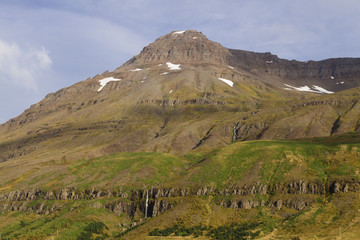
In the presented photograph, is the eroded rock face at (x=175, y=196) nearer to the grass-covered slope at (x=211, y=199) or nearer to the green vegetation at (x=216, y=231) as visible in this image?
the grass-covered slope at (x=211, y=199)

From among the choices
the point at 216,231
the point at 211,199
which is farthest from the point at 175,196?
the point at 216,231

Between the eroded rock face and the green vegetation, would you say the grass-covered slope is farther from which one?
the eroded rock face

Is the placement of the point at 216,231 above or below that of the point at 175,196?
below

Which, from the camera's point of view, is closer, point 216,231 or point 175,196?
point 216,231

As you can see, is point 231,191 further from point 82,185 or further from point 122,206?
point 82,185

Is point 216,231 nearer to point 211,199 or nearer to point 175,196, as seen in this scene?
point 211,199

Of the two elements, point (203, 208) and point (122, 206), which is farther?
point (122, 206)

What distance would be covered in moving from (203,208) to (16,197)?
8314cm

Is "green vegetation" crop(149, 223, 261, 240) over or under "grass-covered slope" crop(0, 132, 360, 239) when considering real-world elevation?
under

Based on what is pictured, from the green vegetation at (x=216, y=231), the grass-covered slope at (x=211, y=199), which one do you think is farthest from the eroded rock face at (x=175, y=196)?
the green vegetation at (x=216, y=231)

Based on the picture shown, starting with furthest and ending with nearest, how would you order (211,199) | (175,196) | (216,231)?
(175,196) → (211,199) → (216,231)

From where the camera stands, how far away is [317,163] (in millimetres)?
112312

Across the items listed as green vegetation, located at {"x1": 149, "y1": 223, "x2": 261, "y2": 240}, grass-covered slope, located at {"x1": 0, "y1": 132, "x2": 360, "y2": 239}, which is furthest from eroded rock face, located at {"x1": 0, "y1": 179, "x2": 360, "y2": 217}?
green vegetation, located at {"x1": 149, "y1": 223, "x2": 261, "y2": 240}

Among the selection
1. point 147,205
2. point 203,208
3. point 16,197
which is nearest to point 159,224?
point 203,208
